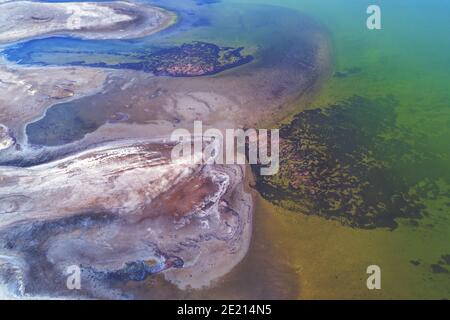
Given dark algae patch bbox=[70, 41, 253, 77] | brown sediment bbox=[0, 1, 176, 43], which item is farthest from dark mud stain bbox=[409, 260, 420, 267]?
brown sediment bbox=[0, 1, 176, 43]

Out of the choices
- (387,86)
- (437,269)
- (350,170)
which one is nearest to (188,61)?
(387,86)

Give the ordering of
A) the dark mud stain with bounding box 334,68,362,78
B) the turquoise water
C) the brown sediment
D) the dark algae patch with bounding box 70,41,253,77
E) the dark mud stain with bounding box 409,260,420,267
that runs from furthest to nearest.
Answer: the brown sediment → the dark mud stain with bounding box 334,68,362,78 → the dark algae patch with bounding box 70,41,253,77 → the turquoise water → the dark mud stain with bounding box 409,260,420,267

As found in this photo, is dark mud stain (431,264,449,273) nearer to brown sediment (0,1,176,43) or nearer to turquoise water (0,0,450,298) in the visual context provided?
turquoise water (0,0,450,298)

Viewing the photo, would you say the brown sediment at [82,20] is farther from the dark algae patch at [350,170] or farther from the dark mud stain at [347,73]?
the dark algae patch at [350,170]

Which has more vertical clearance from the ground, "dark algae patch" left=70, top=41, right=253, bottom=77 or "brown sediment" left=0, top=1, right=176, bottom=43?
"brown sediment" left=0, top=1, right=176, bottom=43

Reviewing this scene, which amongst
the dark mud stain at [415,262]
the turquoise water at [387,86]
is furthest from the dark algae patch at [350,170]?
the dark mud stain at [415,262]

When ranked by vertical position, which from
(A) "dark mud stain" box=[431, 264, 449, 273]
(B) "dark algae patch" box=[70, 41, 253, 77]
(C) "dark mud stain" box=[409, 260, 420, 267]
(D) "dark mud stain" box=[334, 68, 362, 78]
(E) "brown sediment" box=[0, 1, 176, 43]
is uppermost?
(E) "brown sediment" box=[0, 1, 176, 43]
